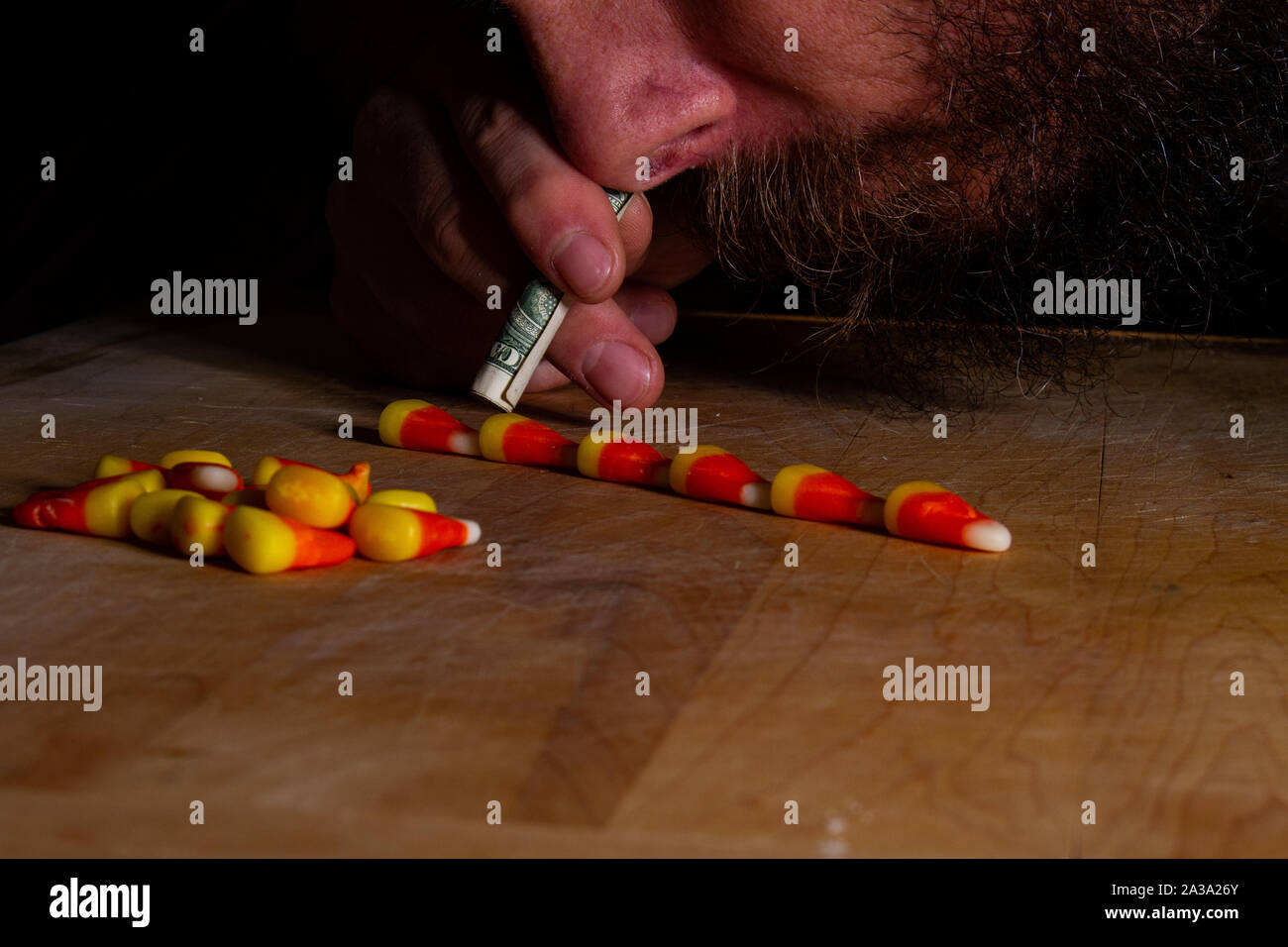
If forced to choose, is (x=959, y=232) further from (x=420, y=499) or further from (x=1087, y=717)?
(x=1087, y=717)

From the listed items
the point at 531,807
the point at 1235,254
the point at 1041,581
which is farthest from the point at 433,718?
the point at 1235,254

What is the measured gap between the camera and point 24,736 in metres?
0.69

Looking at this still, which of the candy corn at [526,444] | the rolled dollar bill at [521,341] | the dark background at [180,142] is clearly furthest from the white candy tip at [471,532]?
the dark background at [180,142]

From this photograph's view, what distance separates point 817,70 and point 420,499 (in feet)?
2.05

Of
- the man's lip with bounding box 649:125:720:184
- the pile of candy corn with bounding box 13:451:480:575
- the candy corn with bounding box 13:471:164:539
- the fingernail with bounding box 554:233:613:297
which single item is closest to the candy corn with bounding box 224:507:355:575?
the pile of candy corn with bounding box 13:451:480:575

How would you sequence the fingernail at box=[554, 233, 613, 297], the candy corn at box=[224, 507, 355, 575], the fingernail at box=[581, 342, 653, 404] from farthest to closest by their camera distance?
1. the fingernail at box=[581, 342, 653, 404]
2. the fingernail at box=[554, 233, 613, 297]
3. the candy corn at box=[224, 507, 355, 575]

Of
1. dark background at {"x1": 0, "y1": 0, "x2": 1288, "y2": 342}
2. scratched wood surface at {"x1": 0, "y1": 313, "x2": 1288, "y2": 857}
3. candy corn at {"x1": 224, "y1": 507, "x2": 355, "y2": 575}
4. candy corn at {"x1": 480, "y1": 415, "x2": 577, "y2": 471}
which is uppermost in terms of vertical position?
dark background at {"x1": 0, "y1": 0, "x2": 1288, "y2": 342}

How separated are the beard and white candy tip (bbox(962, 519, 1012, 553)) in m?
0.51

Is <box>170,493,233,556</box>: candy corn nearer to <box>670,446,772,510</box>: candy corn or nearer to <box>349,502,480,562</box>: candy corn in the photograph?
<box>349,502,480,562</box>: candy corn

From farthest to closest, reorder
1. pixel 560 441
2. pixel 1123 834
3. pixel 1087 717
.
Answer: pixel 560 441
pixel 1087 717
pixel 1123 834

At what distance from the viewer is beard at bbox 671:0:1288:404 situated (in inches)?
52.2

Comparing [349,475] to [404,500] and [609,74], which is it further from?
[609,74]

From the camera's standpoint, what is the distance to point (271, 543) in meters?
0.90

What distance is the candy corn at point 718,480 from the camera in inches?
42.4
